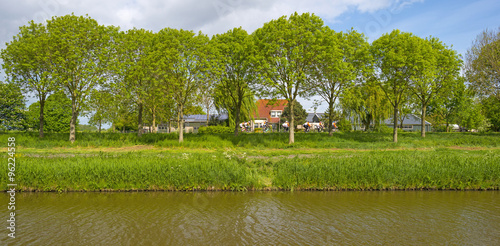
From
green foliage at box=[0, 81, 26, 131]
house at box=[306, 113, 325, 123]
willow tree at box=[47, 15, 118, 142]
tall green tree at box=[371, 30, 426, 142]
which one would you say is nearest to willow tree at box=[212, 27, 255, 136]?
willow tree at box=[47, 15, 118, 142]

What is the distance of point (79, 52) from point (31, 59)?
5375 mm

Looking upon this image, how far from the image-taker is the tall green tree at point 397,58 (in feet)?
95.5

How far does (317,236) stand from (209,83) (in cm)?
2335

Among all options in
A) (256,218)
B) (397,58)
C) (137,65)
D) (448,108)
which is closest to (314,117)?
(448,108)

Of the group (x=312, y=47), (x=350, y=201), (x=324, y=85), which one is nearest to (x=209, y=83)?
(x=312, y=47)

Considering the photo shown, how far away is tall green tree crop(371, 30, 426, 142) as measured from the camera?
29.1 m

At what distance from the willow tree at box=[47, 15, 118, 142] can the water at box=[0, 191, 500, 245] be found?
58.2 feet

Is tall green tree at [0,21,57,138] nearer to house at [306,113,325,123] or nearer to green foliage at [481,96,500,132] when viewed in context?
green foliage at [481,96,500,132]

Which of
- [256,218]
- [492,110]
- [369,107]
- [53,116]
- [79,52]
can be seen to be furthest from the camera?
[492,110]

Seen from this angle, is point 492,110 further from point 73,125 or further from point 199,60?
point 73,125

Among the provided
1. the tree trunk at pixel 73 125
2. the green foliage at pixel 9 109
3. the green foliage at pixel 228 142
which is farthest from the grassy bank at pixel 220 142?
the green foliage at pixel 9 109

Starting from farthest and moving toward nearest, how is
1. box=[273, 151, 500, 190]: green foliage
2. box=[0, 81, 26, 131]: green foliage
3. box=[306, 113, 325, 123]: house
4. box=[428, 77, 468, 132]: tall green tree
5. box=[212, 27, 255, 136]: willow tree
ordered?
1. box=[306, 113, 325, 123]: house
2. box=[428, 77, 468, 132]: tall green tree
3. box=[0, 81, 26, 131]: green foliage
4. box=[212, 27, 255, 136]: willow tree
5. box=[273, 151, 500, 190]: green foliage

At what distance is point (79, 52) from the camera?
27328mm

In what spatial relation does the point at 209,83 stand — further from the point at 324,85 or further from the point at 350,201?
the point at 350,201
